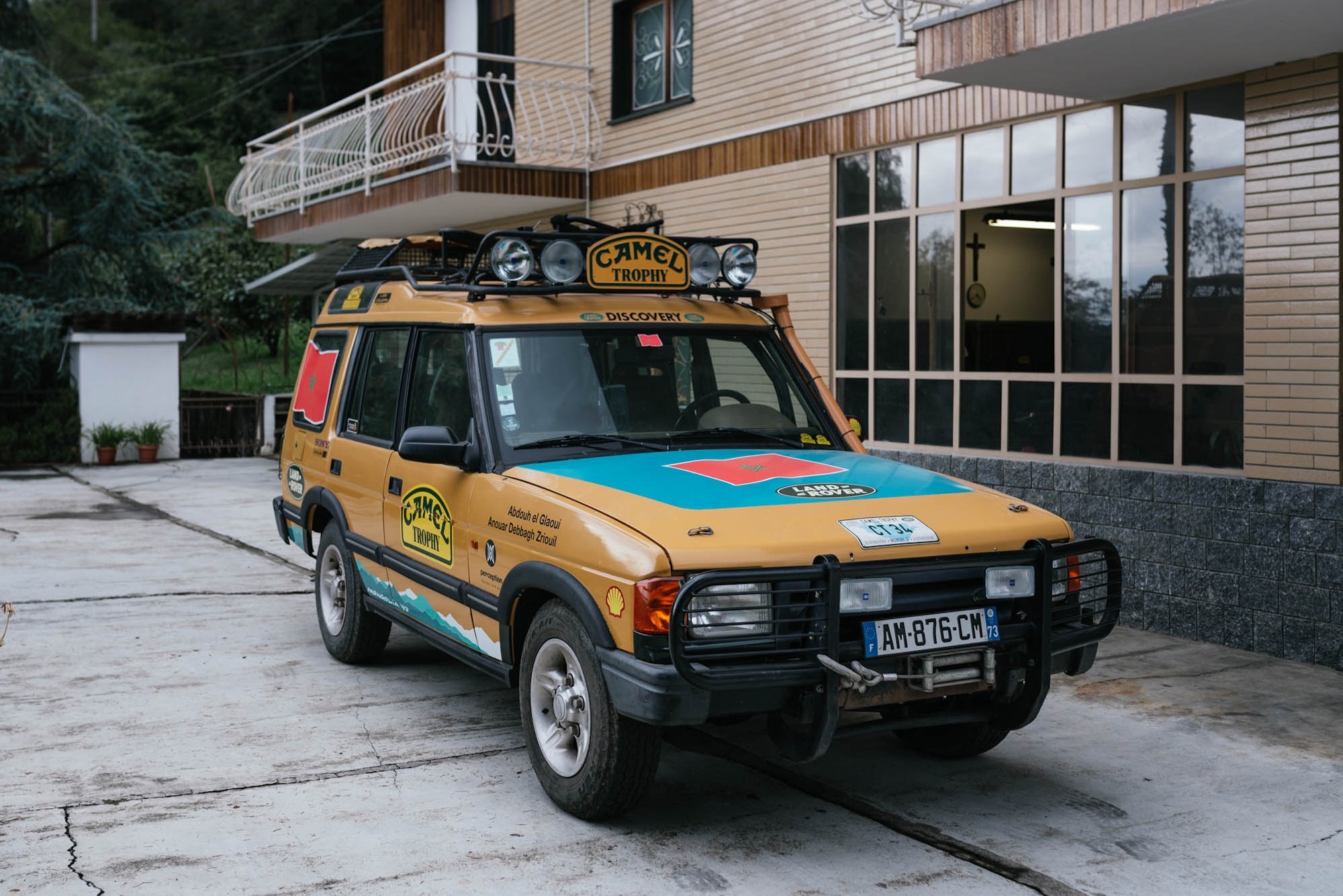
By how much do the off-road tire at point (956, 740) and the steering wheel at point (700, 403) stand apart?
5.38ft

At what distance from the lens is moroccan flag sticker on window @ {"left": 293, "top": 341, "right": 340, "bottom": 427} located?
7.62 metres

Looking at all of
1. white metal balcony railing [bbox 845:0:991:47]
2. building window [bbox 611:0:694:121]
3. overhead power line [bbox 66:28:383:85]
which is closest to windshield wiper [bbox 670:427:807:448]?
white metal balcony railing [bbox 845:0:991:47]

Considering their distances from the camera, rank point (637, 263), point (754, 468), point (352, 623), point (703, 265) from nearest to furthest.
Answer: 1. point (754, 468)
2. point (637, 263)
3. point (703, 265)
4. point (352, 623)

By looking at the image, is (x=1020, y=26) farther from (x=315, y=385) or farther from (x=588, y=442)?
(x=315, y=385)

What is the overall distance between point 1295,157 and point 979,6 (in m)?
2.08

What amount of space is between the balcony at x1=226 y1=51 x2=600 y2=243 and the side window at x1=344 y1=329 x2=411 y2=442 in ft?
24.4

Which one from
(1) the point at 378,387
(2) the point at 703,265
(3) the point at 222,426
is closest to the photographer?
(2) the point at 703,265

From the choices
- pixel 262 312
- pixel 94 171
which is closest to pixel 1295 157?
pixel 94 171

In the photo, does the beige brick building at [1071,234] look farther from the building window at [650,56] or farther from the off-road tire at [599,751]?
the off-road tire at [599,751]

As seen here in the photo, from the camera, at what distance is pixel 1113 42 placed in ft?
24.5

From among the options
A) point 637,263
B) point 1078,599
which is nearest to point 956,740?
point 1078,599

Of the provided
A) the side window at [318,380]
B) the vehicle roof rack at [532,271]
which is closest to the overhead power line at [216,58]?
the side window at [318,380]

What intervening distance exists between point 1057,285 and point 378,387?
5.07 m

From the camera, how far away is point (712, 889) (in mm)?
4258
